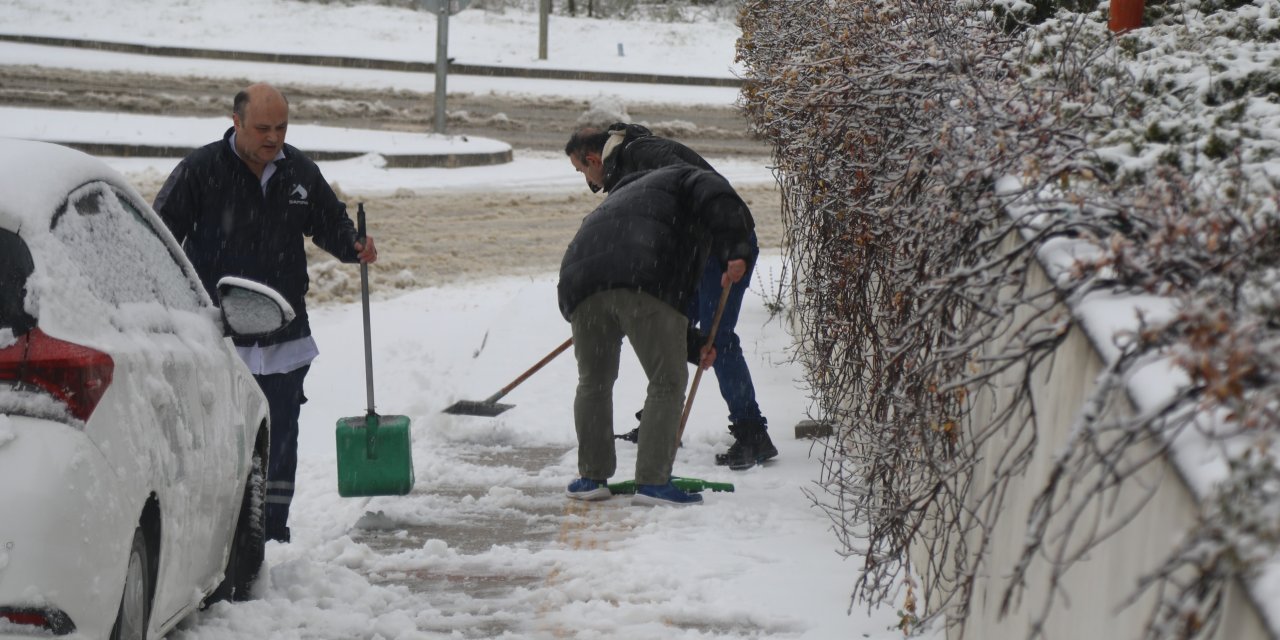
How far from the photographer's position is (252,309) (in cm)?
429

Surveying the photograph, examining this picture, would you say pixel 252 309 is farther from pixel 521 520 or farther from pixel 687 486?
pixel 687 486

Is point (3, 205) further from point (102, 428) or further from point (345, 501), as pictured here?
point (345, 501)

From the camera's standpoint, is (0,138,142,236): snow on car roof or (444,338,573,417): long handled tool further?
(444,338,573,417): long handled tool

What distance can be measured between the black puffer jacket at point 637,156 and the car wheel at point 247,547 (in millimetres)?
2843

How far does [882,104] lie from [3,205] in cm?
235

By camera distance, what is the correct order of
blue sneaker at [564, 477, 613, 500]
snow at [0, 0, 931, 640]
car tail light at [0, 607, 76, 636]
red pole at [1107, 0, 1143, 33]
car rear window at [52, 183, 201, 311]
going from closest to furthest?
car tail light at [0, 607, 76, 636] → car rear window at [52, 183, 201, 311] → snow at [0, 0, 931, 640] → red pole at [1107, 0, 1143, 33] → blue sneaker at [564, 477, 613, 500]

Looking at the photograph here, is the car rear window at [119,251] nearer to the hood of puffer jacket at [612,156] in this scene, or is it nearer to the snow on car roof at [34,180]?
the snow on car roof at [34,180]

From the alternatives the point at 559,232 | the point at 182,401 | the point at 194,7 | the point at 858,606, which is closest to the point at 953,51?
the point at 858,606

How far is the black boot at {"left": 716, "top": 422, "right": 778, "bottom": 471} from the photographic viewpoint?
6.83m

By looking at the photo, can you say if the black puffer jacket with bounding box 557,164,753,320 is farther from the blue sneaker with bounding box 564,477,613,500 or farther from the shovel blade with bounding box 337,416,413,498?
the shovel blade with bounding box 337,416,413,498

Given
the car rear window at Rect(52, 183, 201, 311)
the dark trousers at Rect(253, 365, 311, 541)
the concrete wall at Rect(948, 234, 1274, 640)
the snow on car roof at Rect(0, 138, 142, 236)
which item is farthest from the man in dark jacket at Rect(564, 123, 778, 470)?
the snow on car roof at Rect(0, 138, 142, 236)

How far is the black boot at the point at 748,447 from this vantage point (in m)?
6.83

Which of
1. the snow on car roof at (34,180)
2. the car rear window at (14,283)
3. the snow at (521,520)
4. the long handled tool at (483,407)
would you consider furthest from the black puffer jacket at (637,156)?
the car rear window at (14,283)

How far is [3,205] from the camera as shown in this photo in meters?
2.93
